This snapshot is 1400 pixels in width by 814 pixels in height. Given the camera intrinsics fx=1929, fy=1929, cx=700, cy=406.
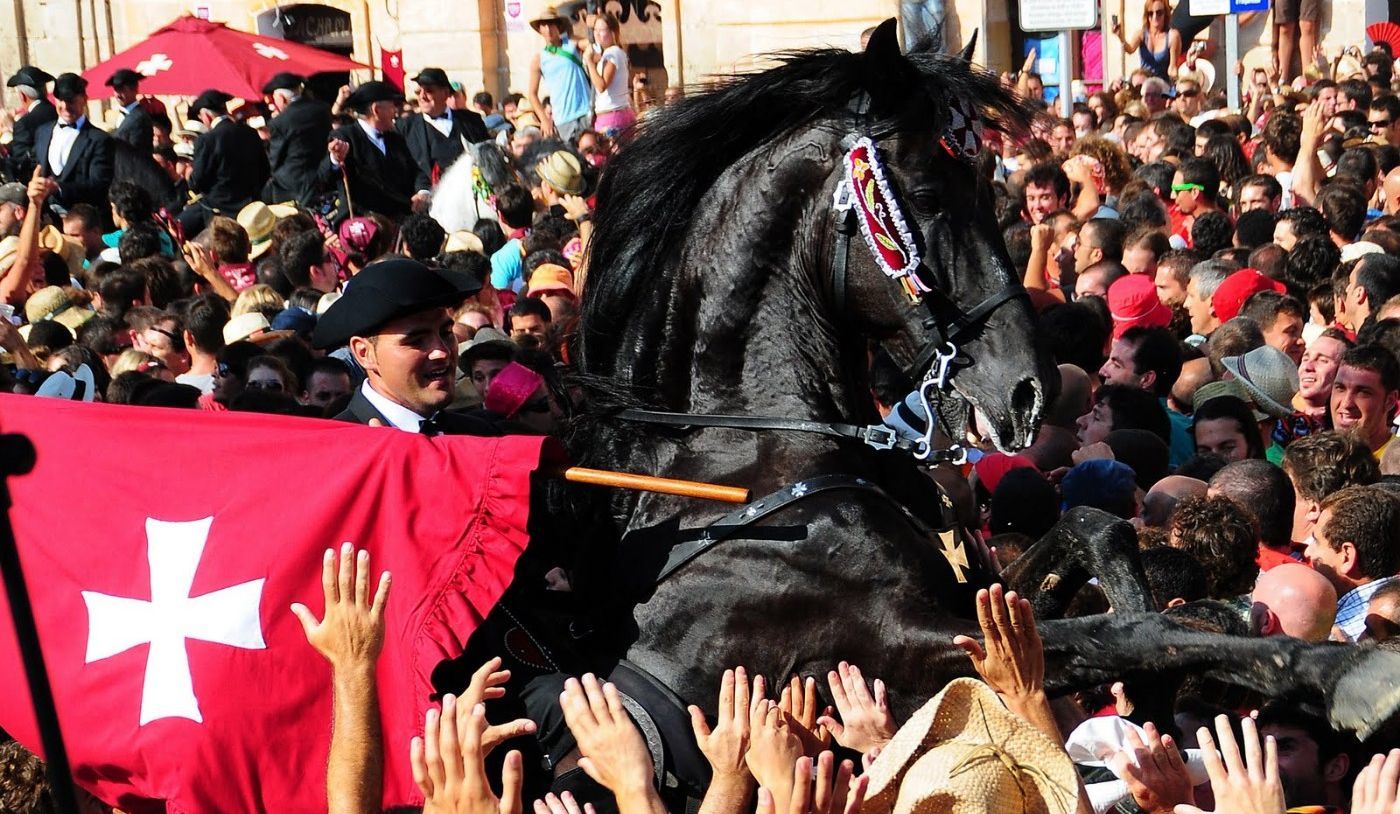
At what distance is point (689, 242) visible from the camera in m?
4.59

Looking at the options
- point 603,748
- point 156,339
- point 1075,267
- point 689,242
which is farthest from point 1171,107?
point 603,748

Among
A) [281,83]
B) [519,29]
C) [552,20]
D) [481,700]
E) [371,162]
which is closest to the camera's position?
[481,700]

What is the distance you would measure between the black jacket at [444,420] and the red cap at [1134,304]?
4.77 m

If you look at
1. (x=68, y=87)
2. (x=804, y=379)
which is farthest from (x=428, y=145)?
(x=804, y=379)

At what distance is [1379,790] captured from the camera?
2.89m

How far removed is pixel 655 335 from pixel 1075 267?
6878mm

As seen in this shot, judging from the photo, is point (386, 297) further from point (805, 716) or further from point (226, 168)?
point (226, 168)

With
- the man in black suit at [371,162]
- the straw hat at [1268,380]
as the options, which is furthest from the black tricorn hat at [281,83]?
the straw hat at [1268,380]

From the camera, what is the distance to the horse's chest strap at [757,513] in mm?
4348

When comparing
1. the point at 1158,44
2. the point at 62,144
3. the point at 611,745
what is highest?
the point at 1158,44

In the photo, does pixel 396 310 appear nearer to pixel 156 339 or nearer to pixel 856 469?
pixel 856 469

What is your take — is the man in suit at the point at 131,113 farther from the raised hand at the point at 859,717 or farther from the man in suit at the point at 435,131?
the raised hand at the point at 859,717

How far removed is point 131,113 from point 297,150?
2798 millimetres

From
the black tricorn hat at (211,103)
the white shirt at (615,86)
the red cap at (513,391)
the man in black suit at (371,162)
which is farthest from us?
the black tricorn hat at (211,103)
